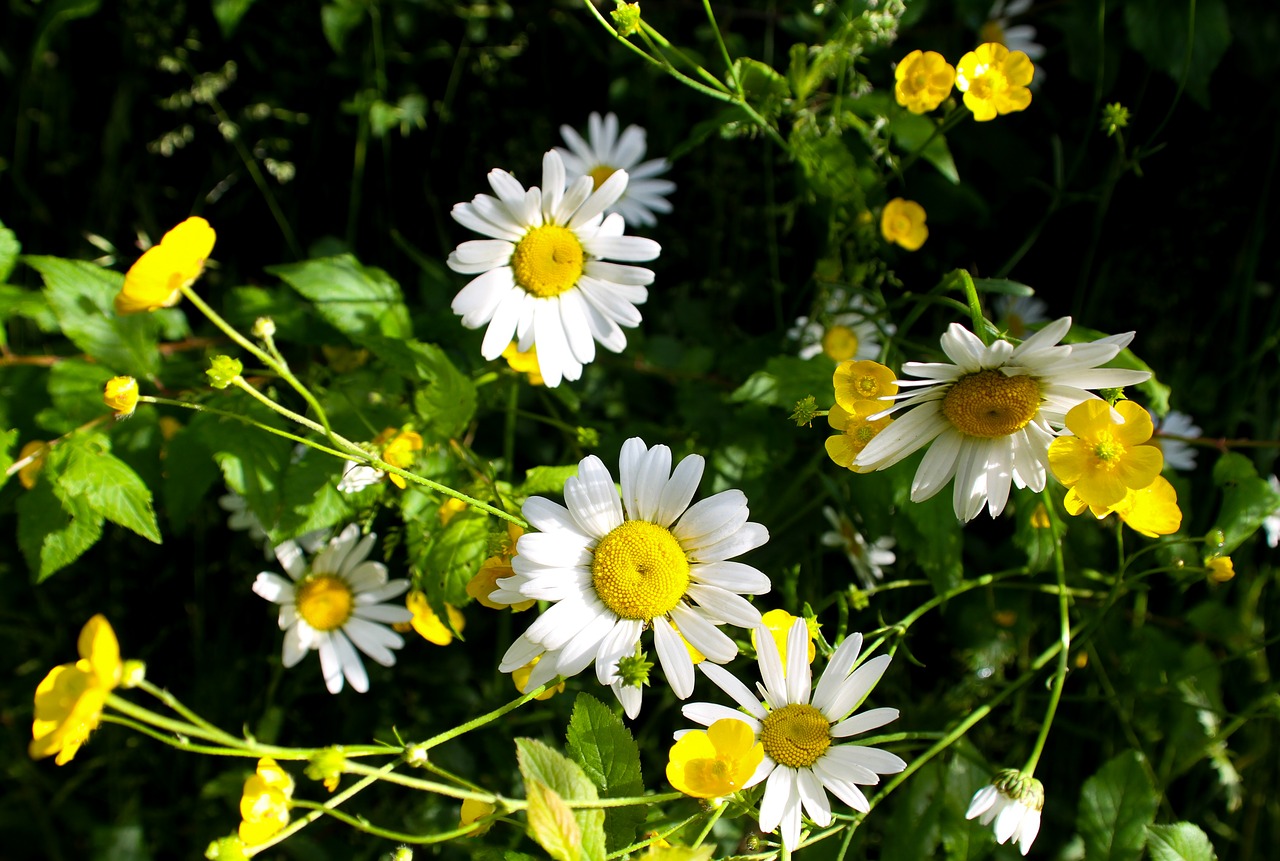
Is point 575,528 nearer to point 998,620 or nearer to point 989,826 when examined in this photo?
point 989,826

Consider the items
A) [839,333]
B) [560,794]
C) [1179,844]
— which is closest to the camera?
[560,794]

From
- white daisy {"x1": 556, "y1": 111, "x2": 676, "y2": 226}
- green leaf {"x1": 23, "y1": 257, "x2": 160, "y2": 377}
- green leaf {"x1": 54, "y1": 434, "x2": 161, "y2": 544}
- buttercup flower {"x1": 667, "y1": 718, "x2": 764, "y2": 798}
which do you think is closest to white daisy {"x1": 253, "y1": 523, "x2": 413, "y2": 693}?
green leaf {"x1": 54, "y1": 434, "x2": 161, "y2": 544}

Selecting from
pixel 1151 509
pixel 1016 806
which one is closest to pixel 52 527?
pixel 1016 806

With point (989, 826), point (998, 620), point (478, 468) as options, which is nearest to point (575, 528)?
point (478, 468)

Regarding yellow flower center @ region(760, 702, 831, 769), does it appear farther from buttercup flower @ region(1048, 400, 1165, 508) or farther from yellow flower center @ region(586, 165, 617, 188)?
yellow flower center @ region(586, 165, 617, 188)

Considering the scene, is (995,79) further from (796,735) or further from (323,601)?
(323,601)

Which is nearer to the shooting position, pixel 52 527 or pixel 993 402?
pixel 993 402

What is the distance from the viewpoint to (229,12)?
1.74 meters

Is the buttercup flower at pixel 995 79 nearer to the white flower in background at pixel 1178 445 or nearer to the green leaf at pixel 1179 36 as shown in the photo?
the green leaf at pixel 1179 36

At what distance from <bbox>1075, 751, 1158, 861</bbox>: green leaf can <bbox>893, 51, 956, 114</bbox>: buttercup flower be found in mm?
1037

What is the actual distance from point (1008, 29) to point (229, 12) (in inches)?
61.9

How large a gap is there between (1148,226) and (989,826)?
1341mm

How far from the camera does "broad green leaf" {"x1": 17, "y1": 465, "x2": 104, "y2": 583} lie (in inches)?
52.1

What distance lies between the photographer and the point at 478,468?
1.39 m
